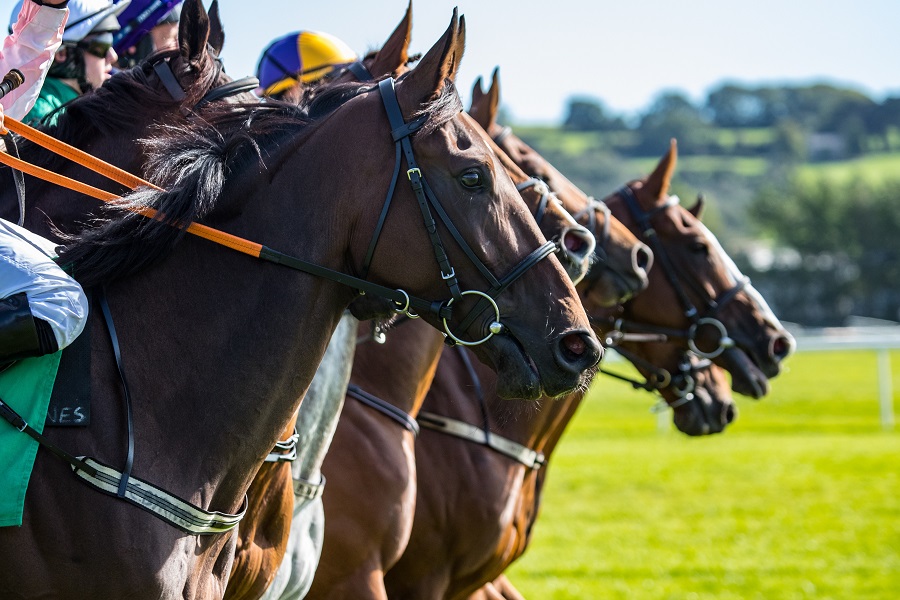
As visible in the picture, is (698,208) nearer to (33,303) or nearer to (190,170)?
(190,170)

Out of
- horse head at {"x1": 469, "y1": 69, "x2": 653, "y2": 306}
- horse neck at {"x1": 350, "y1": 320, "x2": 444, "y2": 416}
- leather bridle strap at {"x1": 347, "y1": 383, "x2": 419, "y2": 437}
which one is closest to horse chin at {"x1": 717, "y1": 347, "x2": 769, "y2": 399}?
horse head at {"x1": 469, "y1": 69, "x2": 653, "y2": 306}

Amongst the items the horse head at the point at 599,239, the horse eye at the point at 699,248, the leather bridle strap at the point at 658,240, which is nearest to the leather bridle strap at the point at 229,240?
the horse head at the point at 599,239

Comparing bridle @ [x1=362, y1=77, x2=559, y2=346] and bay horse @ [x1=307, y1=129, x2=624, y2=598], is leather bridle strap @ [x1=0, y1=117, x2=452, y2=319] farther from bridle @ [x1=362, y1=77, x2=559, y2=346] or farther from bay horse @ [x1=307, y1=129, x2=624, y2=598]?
bay horse @ [x1=307, y1=129, x2=624, y2=598]

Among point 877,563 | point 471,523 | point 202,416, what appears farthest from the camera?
point 877,563

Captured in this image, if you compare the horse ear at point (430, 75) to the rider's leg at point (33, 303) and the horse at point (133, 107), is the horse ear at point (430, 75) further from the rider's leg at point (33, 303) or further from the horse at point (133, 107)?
the rider's leg at point (33, 303)

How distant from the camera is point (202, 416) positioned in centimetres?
297

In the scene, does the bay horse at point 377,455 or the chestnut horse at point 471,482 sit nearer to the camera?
the bay horse at point 377,455

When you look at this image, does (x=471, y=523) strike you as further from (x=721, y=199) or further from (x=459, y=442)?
(x=721, y=199)

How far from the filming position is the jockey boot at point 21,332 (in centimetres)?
270

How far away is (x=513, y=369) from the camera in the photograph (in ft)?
9.93

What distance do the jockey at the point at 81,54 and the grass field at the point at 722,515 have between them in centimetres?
570

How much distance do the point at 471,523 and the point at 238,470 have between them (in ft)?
7.26

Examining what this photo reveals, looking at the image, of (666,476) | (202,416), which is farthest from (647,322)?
(666,476)

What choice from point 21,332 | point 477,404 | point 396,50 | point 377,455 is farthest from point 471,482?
point 21,332
